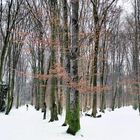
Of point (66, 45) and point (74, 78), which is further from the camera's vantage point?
point (66, 45)

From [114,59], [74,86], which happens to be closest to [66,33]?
[74,86]

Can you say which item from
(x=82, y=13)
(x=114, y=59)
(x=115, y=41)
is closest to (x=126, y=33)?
(x=115, y=41)

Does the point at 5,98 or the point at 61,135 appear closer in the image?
the point at 61,135

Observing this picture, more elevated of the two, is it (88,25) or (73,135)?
(88,25)

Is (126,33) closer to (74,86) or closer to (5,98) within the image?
(5,98)

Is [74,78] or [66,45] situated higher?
[66,45]

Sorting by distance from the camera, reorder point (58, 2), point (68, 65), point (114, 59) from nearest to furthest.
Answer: point (68, 65) < point (58, 2) < point (114, 59)

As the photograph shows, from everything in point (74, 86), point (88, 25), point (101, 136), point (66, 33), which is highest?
point (88, 25)

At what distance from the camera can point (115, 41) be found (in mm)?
43344

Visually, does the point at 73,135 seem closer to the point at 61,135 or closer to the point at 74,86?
the point at 61,135

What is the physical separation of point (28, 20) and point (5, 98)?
28.8 ft

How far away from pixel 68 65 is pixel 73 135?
3.79 meters

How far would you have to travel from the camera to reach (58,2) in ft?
72.3

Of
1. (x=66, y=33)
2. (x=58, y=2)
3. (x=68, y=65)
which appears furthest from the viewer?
(x=58, y=2)
